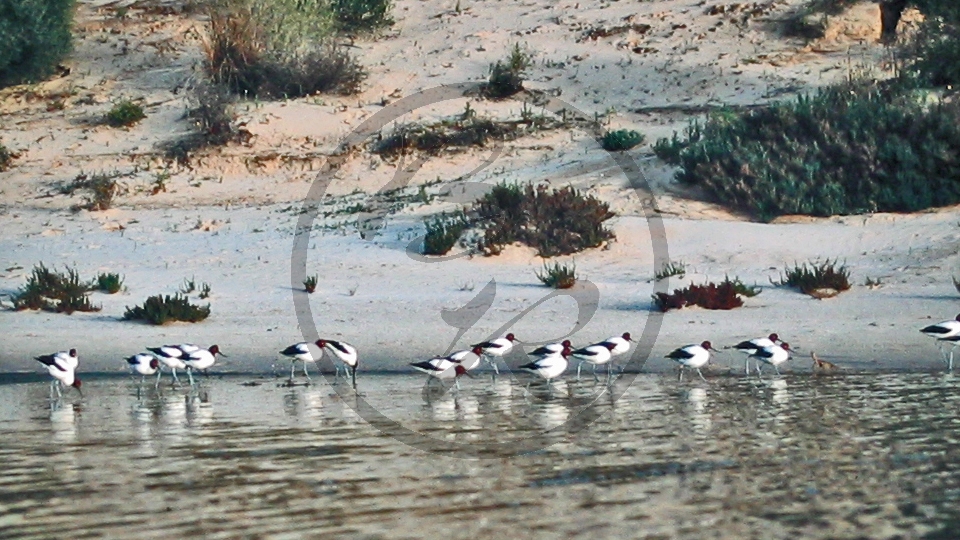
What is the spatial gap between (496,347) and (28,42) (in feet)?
60.4

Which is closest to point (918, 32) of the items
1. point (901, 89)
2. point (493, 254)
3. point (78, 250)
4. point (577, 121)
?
point (901, 89)

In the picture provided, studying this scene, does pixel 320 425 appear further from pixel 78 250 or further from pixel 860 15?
pixel 860 15

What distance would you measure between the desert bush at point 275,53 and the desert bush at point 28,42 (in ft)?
10.8

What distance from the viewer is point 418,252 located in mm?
20344

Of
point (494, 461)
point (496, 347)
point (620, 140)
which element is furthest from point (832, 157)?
point (494, 461)

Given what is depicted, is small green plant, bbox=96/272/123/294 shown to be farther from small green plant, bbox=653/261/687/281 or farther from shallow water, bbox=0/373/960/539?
small green plant, bbox=653/261/687/281

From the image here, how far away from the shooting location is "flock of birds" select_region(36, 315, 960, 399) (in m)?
14.8

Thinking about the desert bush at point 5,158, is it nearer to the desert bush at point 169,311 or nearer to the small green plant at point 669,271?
the desert bush at point 169,311

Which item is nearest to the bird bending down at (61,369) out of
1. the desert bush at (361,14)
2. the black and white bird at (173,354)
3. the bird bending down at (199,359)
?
the black and white bird at (173,354)

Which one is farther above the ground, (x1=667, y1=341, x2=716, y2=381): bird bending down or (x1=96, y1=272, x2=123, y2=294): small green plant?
(x1=96, y1=272, x2=123, y2=294): small green plant

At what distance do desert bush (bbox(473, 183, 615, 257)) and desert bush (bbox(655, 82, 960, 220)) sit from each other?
2.48 meters

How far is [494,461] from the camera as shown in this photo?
10.7 meters

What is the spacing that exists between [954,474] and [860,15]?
22.7 m

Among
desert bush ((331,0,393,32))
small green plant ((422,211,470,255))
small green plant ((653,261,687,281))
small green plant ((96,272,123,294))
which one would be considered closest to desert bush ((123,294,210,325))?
small green plant ((96,272,123,294))
